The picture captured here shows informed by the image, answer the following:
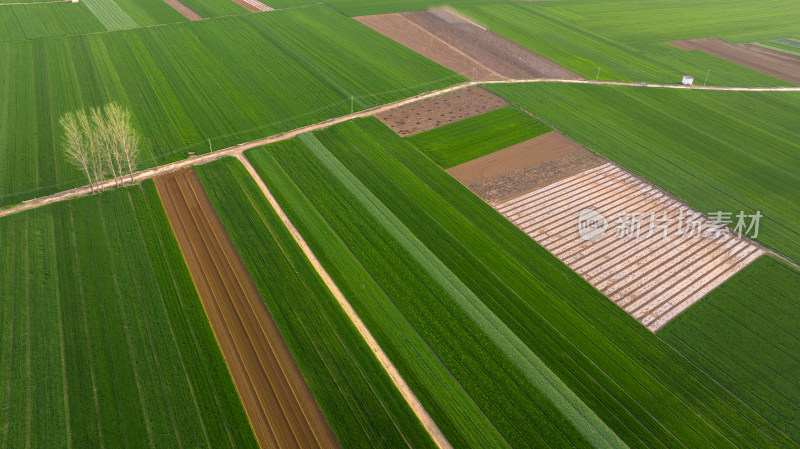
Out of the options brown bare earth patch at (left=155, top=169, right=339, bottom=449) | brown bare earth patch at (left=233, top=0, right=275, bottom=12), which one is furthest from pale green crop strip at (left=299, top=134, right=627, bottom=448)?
brown bare earth patch at (left=233, top=0, right=275, bottom=12)

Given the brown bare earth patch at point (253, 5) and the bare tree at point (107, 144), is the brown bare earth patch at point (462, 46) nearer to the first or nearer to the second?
the brown bare earth patch at point (253, 5)

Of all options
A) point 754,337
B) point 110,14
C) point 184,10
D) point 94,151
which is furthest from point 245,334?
point 110,14

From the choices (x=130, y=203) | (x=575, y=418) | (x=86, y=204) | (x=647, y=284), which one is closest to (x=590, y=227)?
(x=647, y=284)

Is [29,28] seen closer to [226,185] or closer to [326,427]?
[226,185]

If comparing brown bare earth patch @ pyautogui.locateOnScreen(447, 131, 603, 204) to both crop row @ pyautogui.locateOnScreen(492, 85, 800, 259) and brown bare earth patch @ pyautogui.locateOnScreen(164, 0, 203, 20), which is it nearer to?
crop row @ pyautogui.locateOnScreen(492, 85, 800, 259)

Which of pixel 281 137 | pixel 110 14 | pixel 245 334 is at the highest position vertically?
pixel 110 14

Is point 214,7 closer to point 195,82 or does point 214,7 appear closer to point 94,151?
point 195,82

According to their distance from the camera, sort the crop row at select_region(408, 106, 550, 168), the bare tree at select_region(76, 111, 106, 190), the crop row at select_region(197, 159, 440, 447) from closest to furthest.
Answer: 1. the crop row at select_region(197, 159, 440, 447)
2. the bare tree at select_region(76, 111, 106, 190)
3. the crop row at select_region(408, 106, 550, 168)

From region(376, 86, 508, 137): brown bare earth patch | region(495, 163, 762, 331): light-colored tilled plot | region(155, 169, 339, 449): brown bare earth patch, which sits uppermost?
region(376, 86, 508, 137): brown bare earth patch
